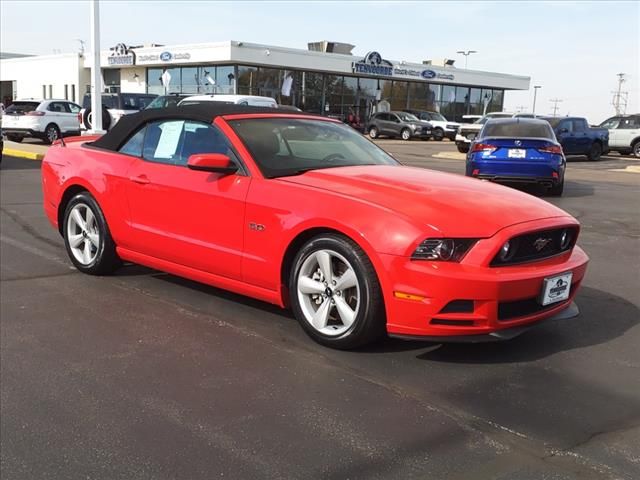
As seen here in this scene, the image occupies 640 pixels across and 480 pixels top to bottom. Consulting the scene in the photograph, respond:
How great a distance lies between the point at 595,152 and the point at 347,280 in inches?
900

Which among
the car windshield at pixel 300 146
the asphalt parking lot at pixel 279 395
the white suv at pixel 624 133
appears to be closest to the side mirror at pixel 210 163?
the car windshield at pixel 300 146

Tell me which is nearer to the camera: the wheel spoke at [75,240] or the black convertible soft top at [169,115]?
the black convertible soft top at [169,115]

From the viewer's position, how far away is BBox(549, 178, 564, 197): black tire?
1248 centimetres

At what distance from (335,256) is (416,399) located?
1035 millimetres

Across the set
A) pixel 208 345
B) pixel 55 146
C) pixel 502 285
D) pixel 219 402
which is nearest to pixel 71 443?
pixel 219 402

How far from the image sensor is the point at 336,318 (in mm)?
4227

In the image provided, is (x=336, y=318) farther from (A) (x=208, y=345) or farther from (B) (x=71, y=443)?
(B) (x=71, y=443)

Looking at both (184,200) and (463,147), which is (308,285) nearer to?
(184,200)

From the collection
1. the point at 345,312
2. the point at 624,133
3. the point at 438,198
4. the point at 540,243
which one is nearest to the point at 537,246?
the point at 540,243

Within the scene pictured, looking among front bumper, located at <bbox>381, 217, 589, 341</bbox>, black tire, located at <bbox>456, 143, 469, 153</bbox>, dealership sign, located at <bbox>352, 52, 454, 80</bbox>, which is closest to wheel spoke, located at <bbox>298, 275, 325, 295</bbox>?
front bumper, located at <bbox>381, 217, 589, 341</bbox>

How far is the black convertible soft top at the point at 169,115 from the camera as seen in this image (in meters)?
5.12

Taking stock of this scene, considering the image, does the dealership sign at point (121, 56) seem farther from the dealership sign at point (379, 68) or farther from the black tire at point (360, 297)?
the black tire at point (360, 297)

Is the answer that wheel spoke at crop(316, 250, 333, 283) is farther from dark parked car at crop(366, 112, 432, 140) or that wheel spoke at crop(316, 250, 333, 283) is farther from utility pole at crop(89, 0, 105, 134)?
dark parked car at crop(366, 112, 432, 140)

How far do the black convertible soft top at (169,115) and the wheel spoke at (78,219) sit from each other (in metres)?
0.62
